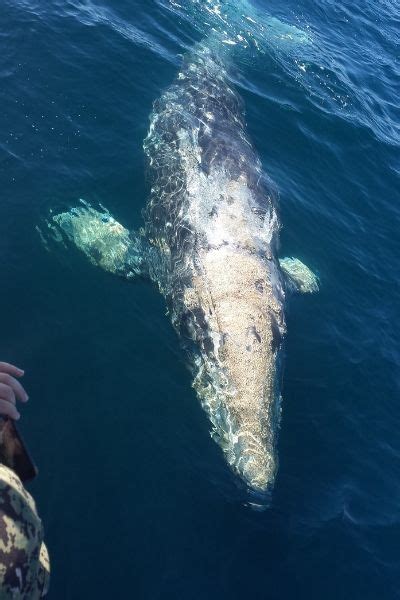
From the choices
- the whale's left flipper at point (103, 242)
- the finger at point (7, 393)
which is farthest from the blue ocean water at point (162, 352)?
the finger at point (7, 393)

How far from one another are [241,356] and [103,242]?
14.5 feet

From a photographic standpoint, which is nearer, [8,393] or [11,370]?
[8,393]

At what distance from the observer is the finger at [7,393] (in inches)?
215

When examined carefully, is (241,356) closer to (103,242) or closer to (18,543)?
(103,242)

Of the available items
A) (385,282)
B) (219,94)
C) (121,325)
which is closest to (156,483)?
(121,325)

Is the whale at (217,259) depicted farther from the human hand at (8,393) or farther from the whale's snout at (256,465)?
the human hand at (8,393)

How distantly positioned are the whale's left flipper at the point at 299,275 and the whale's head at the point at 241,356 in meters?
1.75

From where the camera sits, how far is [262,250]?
12.2m

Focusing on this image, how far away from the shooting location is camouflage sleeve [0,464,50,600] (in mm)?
4484

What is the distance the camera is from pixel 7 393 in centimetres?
550

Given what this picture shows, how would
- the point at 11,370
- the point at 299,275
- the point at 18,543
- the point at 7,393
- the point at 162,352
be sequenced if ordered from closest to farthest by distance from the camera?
the point at 18,543
the point at 7,393
the point at 11,370
the point at 162,352
the point at 299,275

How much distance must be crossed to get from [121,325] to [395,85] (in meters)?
20.5

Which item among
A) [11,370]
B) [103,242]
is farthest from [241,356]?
[11,370]

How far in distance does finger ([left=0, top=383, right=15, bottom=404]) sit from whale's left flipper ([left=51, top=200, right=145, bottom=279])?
6931 mm
